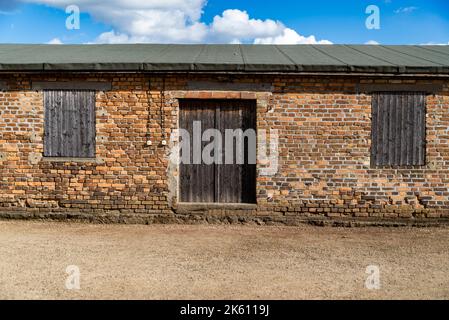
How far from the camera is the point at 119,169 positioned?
862 centimetres

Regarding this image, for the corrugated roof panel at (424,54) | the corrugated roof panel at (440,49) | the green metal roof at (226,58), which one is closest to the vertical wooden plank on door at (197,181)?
the green metal roof at (226,58)

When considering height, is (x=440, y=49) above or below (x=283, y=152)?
above

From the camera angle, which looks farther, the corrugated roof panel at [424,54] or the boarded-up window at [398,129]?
the corrugated roof panel at [424,54]

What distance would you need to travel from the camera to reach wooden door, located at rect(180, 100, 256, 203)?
341 inches

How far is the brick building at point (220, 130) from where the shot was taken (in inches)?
334

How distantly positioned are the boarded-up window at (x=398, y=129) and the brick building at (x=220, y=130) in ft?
0.06

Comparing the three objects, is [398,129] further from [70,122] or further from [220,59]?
[70,122]

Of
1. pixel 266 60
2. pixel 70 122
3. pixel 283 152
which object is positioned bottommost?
pixel 283 152

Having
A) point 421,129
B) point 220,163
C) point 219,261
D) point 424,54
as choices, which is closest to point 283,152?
point 220,163

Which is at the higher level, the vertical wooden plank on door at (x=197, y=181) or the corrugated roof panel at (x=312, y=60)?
the corrugated roof panel at (x=312, y=60)

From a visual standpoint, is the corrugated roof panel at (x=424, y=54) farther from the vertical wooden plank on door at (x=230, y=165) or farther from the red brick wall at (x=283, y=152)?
the vertical wooden plank on door at (x=230, y=165)

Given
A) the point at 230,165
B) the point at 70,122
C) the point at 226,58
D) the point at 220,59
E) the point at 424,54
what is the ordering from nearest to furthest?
the point at 70,122, the point at 230,165, the point at 220,59, the point at 226,58, the point at 424,54

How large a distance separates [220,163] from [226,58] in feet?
6.97

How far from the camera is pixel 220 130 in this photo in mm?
8688
